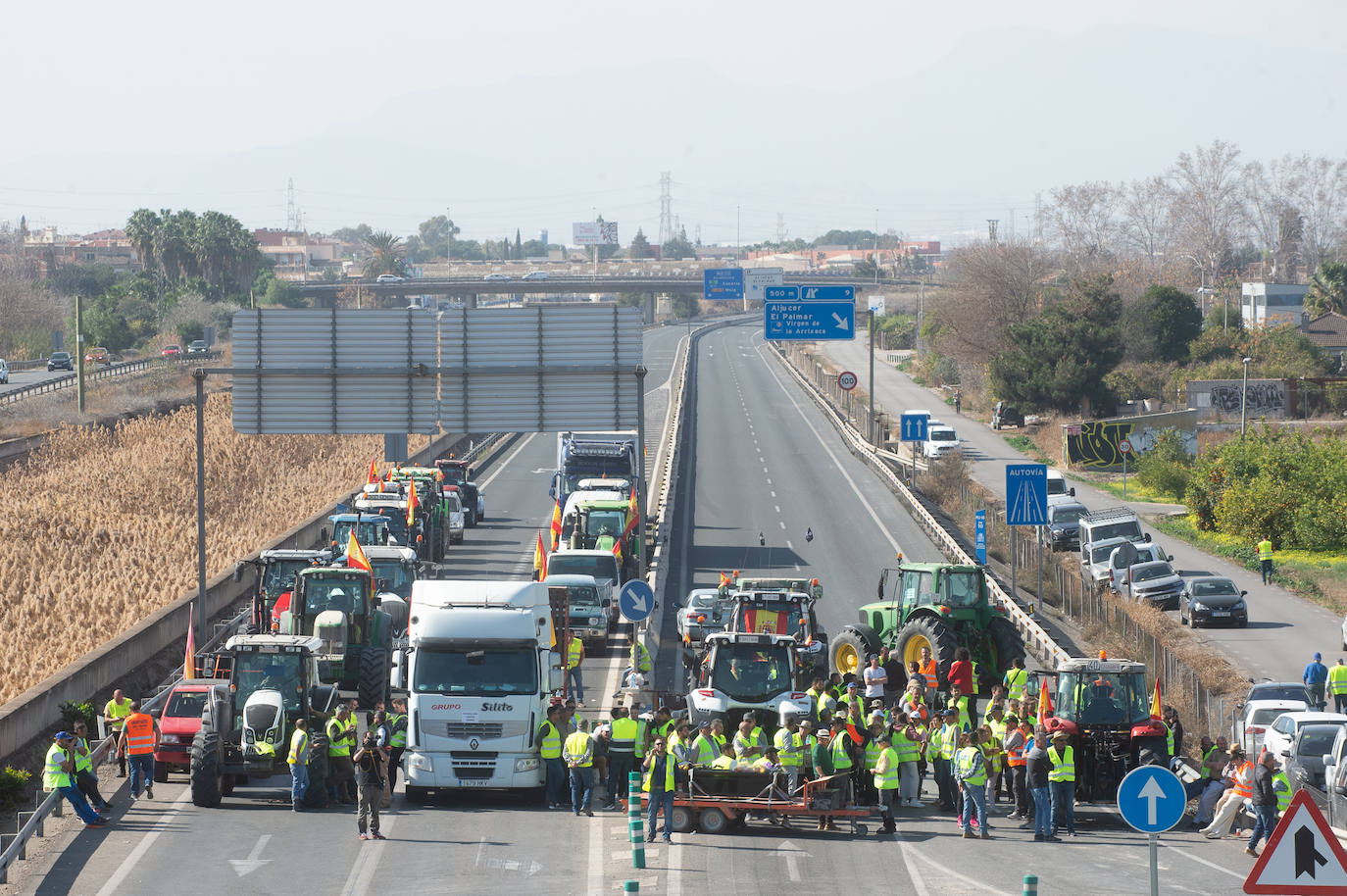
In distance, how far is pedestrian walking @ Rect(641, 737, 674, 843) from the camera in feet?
67.2

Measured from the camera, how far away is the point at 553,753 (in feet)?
73.9

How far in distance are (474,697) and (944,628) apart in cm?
998

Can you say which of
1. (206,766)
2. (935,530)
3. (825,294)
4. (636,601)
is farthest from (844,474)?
(206,766)

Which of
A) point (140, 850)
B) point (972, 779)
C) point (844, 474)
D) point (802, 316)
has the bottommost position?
point (844, 474)

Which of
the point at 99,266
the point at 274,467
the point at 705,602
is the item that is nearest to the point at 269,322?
the point at 705,602

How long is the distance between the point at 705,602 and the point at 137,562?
768 inches

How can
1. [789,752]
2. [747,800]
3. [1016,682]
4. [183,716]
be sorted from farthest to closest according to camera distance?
[1016,682]
[183,716]
[747,800]
[789,752]

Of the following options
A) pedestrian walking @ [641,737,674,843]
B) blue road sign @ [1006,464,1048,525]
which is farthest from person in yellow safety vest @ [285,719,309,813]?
blue road sign @ [1006,464,1048,525]

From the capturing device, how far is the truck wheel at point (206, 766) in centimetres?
2172

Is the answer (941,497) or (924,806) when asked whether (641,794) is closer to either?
(924,806)

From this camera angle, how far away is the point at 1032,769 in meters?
20.9

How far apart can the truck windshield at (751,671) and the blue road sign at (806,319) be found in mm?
35686

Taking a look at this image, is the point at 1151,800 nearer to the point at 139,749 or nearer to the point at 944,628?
the point at 139,749

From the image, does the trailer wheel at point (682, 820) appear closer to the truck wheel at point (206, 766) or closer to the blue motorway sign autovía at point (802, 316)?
the truck wheel at point (206, 766)
